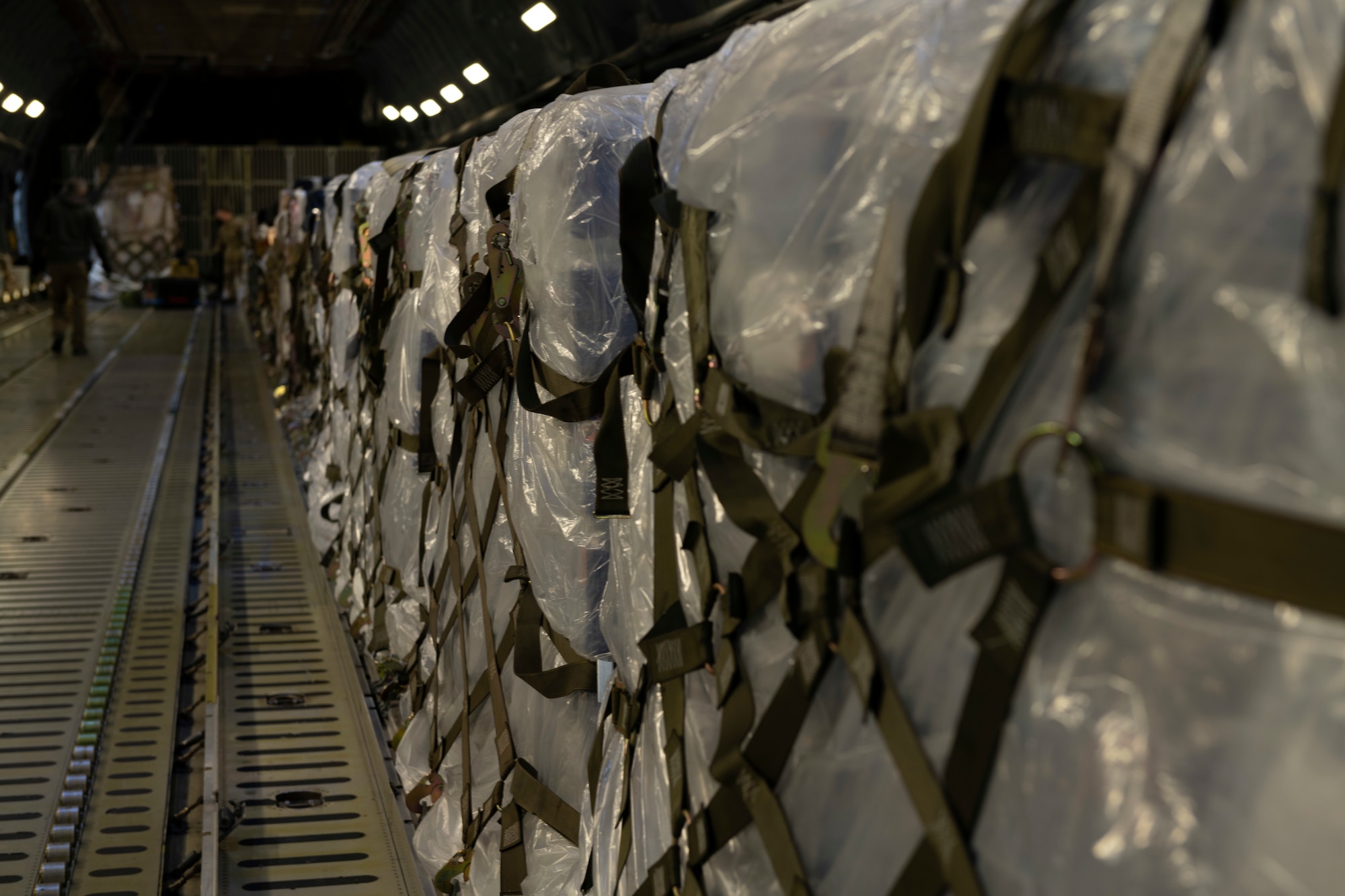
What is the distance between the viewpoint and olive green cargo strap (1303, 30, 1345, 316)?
72 centimetres

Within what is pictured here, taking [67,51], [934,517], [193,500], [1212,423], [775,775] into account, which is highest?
[67,51]

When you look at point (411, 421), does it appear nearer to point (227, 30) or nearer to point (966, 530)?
point (966, 530)

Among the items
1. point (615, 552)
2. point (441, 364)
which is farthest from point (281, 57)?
point (615, 552)

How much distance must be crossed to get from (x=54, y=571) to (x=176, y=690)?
1.78 meters

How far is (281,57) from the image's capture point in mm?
22766

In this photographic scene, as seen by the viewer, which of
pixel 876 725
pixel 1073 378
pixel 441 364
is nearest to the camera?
pixel 1073 378

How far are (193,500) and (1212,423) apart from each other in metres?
7.05

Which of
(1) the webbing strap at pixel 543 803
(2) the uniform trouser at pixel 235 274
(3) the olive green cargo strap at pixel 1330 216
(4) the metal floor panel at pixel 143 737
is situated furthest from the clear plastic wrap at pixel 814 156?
(2) the uniform trouser at pixel 235 274

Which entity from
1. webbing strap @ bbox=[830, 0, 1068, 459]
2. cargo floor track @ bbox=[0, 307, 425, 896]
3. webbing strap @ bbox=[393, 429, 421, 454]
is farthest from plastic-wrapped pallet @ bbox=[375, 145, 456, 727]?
webbing strap @ bbox=[830, 0, 1068, 459]

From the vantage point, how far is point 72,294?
12602 mm

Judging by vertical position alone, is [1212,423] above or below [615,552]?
above

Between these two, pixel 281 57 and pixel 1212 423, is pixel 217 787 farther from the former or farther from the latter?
pixel 281 57

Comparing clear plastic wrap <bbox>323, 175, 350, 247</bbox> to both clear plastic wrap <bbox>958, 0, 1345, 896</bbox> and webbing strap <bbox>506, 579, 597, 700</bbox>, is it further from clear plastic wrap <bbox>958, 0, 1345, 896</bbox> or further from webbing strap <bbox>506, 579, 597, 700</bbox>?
clear plastic wrap <bbox>958, 0, 1345, 896</bbox>

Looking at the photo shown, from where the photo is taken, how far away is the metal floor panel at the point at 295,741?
3.19m
